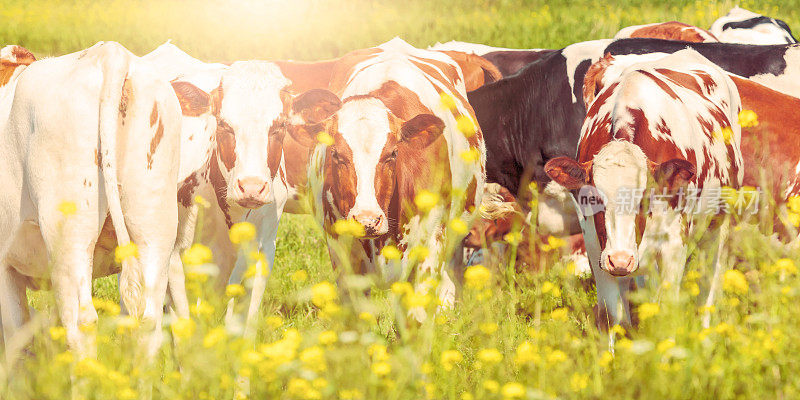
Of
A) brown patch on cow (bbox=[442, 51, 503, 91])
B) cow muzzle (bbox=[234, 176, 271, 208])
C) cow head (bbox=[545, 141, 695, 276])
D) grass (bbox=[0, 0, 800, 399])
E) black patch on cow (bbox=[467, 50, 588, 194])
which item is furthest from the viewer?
brown patch on cow (bbox=[442, 51, 503, 91])

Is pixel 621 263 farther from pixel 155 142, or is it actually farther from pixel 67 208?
pixel 67 208

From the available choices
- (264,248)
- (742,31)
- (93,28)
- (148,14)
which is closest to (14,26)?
(93,28)

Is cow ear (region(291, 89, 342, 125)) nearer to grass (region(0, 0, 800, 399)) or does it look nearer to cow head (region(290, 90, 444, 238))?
cow head (region(290, 90, 444, 238))

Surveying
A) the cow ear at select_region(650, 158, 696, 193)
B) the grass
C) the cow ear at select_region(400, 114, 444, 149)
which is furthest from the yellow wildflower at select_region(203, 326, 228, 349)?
the cow ear at select_region(650, 158, 696, 193)

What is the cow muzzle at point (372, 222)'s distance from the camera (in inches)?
175

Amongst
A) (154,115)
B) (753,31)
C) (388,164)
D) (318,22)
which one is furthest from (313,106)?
(318,22)

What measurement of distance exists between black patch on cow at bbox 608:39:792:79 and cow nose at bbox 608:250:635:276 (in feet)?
11.3

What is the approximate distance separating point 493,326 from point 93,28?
17.5 meters

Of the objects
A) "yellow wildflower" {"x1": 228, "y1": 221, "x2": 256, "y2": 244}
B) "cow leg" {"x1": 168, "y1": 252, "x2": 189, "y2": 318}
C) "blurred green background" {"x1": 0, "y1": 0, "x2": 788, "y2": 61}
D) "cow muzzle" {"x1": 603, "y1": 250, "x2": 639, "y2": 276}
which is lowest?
"blurred green background" {"x1": 0, "y1": 0, "x2": 788, "y2": 61}

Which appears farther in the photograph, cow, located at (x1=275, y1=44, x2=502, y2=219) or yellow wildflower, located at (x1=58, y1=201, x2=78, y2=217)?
cow, located at (x1=275, y1=44, x2=502, y2=219)

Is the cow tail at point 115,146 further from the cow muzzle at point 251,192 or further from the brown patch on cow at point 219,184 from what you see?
the brown patch on cow at point 219,184

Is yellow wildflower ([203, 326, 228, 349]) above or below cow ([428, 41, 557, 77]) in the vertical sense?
above

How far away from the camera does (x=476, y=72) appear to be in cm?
852

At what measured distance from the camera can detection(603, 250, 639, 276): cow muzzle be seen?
459 centimetres
